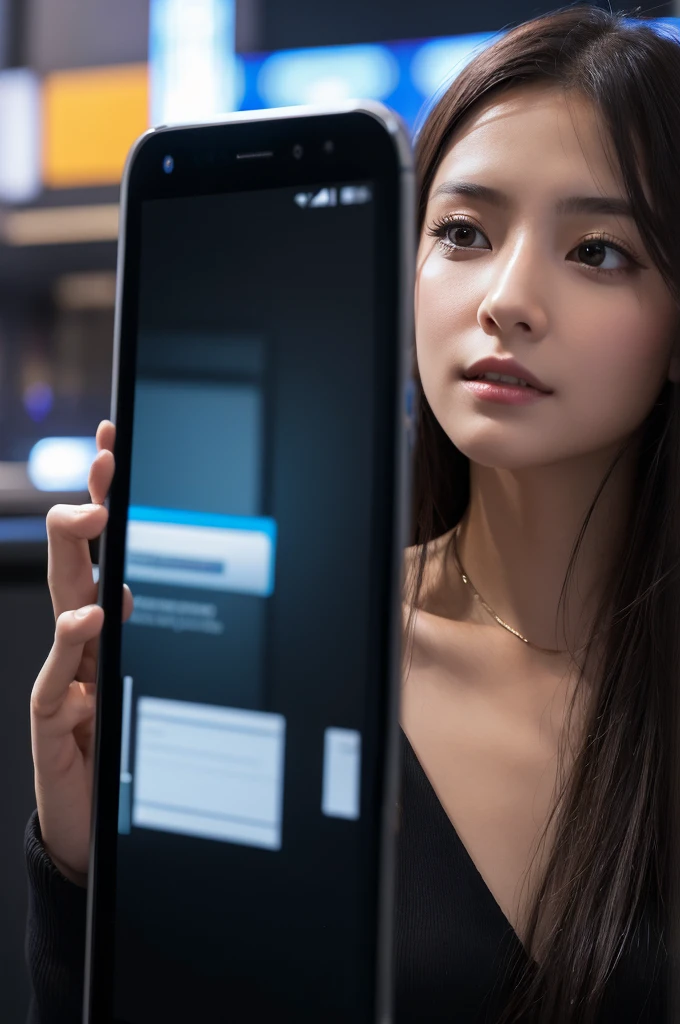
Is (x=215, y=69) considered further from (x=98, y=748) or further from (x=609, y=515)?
(x=98, y=748)

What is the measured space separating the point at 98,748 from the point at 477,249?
0.36 meters

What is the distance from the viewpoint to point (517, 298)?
56 cm

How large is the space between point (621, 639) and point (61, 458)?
2.32 meters

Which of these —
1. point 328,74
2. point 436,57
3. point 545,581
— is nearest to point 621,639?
point 545,581

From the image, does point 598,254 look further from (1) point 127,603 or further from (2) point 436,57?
(2) point 436,57

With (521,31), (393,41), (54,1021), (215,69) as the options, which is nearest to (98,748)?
(54,1021)

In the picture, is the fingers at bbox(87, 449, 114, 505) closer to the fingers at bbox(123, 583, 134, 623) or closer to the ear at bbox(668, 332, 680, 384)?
the fingers at bbox(123, 583, 134, 623)

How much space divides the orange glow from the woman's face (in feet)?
7.23

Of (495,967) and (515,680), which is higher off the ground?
(515,680)

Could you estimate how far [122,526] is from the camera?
437 mm

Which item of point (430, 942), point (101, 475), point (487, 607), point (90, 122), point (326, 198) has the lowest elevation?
point (430, 942)

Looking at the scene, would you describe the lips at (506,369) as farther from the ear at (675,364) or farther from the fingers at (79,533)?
the fingers at (79,533)

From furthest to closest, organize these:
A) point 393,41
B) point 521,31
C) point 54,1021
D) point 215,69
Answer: point 215,69 < point 393,41 < point 521,31 < point 54,1021

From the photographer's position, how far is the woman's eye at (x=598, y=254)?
588 mm
